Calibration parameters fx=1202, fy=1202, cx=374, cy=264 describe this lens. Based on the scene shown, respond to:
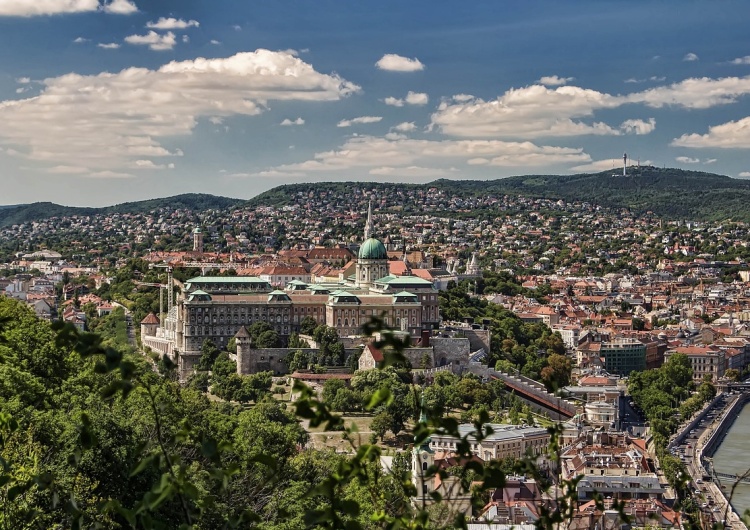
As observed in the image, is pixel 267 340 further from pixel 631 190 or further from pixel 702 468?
pixel 631 190

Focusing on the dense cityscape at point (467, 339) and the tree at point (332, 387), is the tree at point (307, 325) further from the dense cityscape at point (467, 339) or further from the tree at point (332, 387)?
the tree at point (332, 387)

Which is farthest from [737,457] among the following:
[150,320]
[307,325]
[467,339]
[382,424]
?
[150,320]

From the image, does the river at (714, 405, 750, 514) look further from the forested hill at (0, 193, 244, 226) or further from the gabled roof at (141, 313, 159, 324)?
the forested hill at (0, 193, 244, 226)

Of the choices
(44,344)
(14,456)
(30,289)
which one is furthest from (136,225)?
(14,456)

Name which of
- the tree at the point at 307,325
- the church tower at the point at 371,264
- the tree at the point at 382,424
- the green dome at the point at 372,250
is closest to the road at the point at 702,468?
the tree at the point at 382,424

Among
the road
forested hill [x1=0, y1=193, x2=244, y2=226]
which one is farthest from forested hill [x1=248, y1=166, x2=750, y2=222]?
the road
